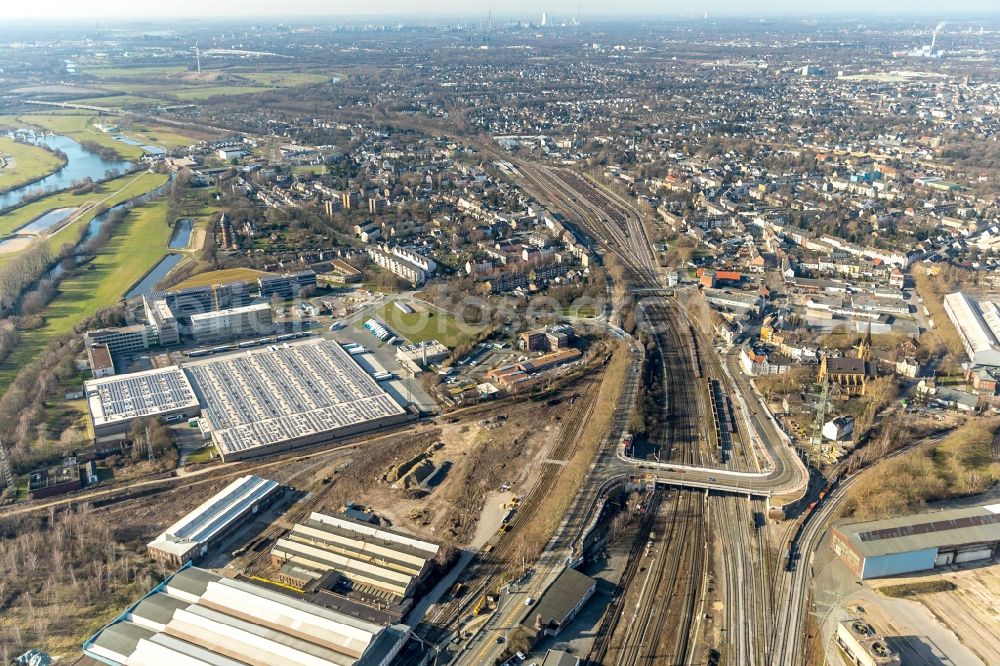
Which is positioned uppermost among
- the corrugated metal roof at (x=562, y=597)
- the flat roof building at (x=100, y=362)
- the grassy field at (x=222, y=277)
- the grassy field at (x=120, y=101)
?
the grassy field at (x=120, y=101)

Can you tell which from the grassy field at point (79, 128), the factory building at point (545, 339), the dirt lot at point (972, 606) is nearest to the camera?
the dirt lot at point (972, 606)

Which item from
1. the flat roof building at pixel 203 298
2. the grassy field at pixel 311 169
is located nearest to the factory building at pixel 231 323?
the flat roof building at pixel 203 298

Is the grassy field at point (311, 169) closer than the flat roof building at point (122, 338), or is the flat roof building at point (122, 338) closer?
the flat roof building at point (122, 338)

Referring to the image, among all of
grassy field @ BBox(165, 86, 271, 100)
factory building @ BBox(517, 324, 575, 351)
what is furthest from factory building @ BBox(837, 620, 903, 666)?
grassy field @ BBox(165, 86, 271, 100)

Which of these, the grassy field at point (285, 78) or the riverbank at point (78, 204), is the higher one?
the grassy field at point (285, 78)

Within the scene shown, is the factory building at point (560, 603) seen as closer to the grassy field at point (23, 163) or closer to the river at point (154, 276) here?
the river at point (154, 276)

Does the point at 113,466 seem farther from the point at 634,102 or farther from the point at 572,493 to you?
the point at 634,102

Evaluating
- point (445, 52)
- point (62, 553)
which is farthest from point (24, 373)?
point (445, 52)
